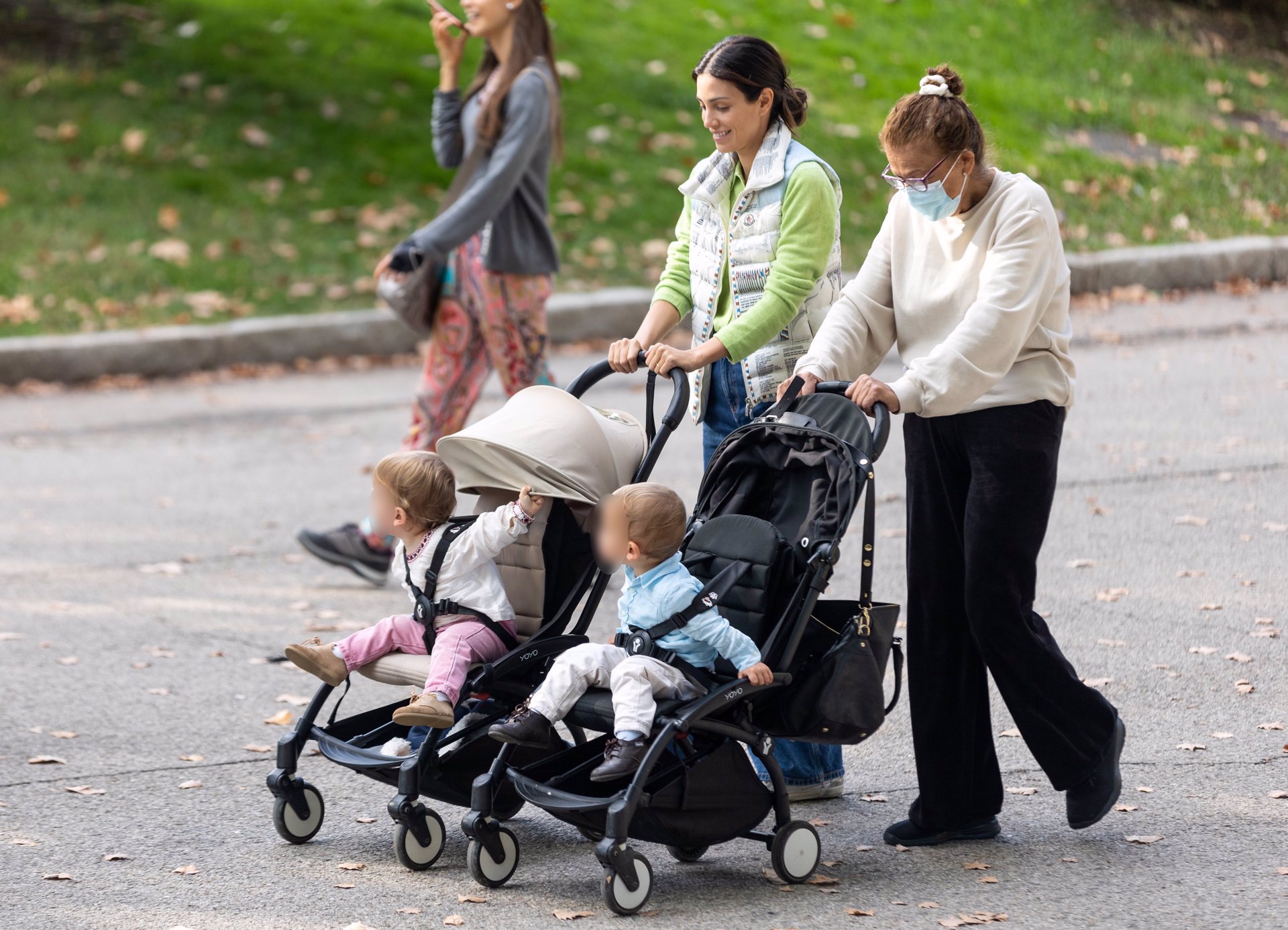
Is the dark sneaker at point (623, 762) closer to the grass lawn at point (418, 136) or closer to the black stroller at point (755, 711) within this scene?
the black stroller at point (755, 711)

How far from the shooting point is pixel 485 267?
262 inches

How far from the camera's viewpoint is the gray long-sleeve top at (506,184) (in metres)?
6.38

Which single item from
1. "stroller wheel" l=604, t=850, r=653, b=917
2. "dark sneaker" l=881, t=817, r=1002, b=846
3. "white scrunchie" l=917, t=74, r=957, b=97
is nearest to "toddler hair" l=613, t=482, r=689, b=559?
"stroller wheel" l=604, t=850, r=653, b=917

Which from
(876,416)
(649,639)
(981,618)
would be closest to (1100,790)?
(981,618)

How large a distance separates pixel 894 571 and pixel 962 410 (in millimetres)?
2931

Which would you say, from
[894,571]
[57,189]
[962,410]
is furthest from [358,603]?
[57,189]

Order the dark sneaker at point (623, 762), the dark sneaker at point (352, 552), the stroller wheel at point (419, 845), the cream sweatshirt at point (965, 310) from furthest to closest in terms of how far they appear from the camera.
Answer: the dark sneaker at point (352, 552) < the stroller wheel at point (419, 845) < the cream sweatshirt at point (965, 310) < the dark sneaker at point (623, 762)

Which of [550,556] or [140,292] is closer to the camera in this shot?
[550,556]

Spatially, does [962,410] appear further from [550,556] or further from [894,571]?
[894,571]

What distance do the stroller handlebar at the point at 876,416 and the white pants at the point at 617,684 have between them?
73cm

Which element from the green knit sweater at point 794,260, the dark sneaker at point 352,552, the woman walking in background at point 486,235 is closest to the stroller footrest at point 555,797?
the green knit sweater at point 794,260

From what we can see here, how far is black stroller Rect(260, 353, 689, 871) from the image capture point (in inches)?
160

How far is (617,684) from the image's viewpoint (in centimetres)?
376

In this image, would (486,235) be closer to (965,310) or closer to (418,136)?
(965,310)
